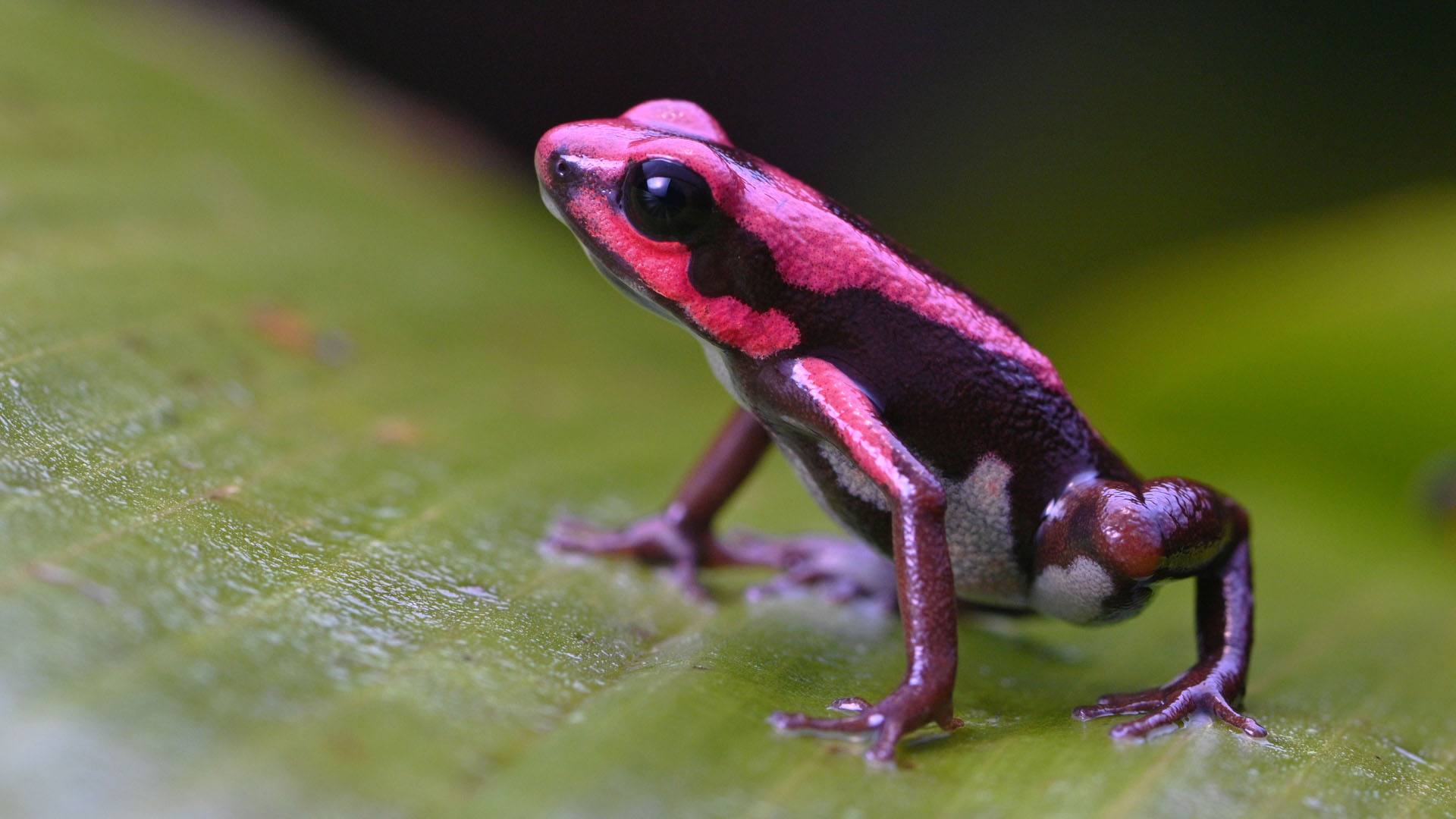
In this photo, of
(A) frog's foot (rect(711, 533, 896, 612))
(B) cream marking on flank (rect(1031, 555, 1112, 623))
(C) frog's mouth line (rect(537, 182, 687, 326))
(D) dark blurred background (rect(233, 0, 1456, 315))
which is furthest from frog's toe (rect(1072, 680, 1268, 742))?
(D) dark blurred background (rect(233, 0, 1456, 315))

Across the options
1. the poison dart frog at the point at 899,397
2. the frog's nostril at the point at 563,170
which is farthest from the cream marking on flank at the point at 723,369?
the frog's nostril at the point at 563,170

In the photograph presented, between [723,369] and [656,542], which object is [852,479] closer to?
[723,369]

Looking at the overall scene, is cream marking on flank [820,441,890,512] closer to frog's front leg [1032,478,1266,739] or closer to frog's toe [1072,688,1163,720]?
frog's front leg [1032,478,1266,739]

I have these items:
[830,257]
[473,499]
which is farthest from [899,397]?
[473,499]

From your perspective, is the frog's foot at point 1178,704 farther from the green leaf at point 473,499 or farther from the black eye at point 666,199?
the black eye at point 666,199

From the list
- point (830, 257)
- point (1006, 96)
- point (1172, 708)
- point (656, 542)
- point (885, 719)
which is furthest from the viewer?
point (1006, 96)

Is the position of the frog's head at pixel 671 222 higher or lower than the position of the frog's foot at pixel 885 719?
higher

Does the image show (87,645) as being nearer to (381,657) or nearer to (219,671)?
(219,671)
